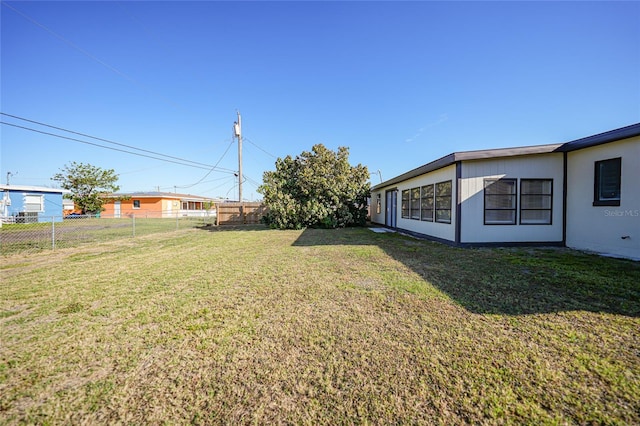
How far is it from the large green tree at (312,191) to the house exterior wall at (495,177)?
25.1 ft

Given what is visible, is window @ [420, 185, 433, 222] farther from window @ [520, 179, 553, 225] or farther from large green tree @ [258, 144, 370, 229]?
large green tree @ [258, 144, 370, 229]

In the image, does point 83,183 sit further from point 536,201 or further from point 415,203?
point 536,201

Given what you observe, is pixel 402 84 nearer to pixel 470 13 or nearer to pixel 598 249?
pixel 470 13

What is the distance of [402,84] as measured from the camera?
44.0 feet

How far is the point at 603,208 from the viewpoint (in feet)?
21.6

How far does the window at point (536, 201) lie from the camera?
773 cm

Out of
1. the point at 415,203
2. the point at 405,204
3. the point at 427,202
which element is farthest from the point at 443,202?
the point at 405,204

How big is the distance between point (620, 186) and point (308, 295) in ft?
27.2

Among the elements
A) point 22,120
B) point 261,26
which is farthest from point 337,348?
point 22,120

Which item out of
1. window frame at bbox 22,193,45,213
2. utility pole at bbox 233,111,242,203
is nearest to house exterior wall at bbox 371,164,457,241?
utility pole at bbox 233,111,242,203

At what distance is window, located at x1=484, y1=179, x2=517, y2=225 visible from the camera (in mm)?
7715

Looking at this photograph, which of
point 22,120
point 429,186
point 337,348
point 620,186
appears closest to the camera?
point 337,348

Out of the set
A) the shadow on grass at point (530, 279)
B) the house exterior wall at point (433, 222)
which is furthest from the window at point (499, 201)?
the shadow on grass at point (530, 279)

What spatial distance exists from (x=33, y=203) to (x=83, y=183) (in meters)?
6.72
